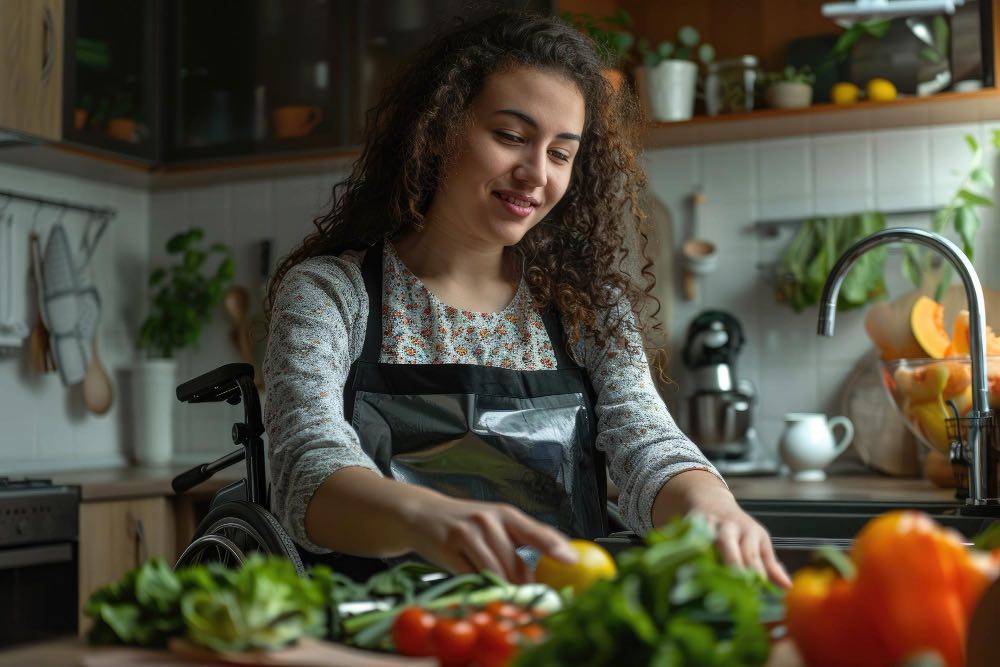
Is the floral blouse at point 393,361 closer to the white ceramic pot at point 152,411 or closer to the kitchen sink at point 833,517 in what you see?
the kitchen sink at point 833,517

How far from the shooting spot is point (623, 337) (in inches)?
63.1

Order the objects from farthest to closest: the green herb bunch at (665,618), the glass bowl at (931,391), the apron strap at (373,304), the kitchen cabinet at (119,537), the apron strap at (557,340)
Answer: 1. the kitchen cabinet at (119,537)
2. the glass bowl at (931,391)
3. the apron strap at (557,340)
4. the apron strap at (373,304)
5. the green herb bunch at (665,618)

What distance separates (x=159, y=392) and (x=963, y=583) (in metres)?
2.83

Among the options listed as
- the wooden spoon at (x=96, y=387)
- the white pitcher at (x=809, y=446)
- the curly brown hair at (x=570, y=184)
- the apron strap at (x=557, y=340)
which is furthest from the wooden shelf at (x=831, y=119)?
the wooden spoon at (x=96, y=387)

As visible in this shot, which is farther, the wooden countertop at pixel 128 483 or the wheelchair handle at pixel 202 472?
the wooden countertop at pixel 128 483

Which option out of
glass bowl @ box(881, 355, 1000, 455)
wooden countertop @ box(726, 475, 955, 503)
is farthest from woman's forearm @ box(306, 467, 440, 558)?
glass bowl @ box(881, 355, 1000, 455)

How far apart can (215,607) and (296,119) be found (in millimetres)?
2478

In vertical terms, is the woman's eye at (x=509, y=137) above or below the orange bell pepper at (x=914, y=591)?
above

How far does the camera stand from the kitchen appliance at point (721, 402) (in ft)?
8.75

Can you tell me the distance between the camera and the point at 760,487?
93.0 inches

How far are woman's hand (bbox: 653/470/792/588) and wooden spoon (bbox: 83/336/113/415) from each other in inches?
85.7

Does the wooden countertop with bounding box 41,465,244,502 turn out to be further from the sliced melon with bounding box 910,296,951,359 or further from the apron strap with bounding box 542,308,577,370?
the sliced melon with bounding box 910,296,951,359

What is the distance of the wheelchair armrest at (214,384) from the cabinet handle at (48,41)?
1.45 metres

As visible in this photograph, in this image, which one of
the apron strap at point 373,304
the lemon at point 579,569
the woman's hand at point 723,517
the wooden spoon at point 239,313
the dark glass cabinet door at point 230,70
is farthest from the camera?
the wooden spoon at point 239,313
